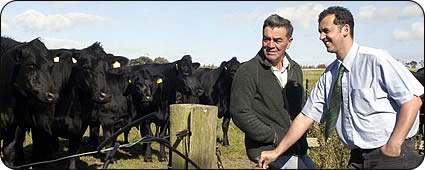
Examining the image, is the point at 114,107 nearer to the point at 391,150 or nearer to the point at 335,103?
the point at 335,103

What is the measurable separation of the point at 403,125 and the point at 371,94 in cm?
32

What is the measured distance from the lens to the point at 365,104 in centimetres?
380

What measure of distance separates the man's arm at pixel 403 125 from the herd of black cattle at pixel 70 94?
84.3 inches

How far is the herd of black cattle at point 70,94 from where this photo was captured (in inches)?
276

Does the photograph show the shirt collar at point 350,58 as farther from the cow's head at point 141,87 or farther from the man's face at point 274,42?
the cow's head at point 141,87

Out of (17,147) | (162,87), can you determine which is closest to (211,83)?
(162,87)

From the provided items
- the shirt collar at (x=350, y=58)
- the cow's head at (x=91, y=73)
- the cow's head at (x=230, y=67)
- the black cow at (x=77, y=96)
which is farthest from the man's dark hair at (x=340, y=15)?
the cow's head at (x=230, y=67)

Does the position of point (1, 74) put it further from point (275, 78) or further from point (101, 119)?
point (275, 78)

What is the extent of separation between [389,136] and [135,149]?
8183 mm

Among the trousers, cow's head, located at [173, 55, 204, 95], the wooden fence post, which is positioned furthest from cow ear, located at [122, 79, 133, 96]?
the wooden fence post

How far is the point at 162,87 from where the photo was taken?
39.7ft

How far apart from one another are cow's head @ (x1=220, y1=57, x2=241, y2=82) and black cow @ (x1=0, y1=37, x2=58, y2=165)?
7.49 metres

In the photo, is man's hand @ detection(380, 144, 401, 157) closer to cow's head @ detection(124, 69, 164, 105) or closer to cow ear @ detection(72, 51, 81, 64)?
cow ear @ detection(72, 51, 81, 64)

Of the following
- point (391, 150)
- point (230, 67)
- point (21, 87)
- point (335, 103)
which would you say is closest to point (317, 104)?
point (335, 103)
